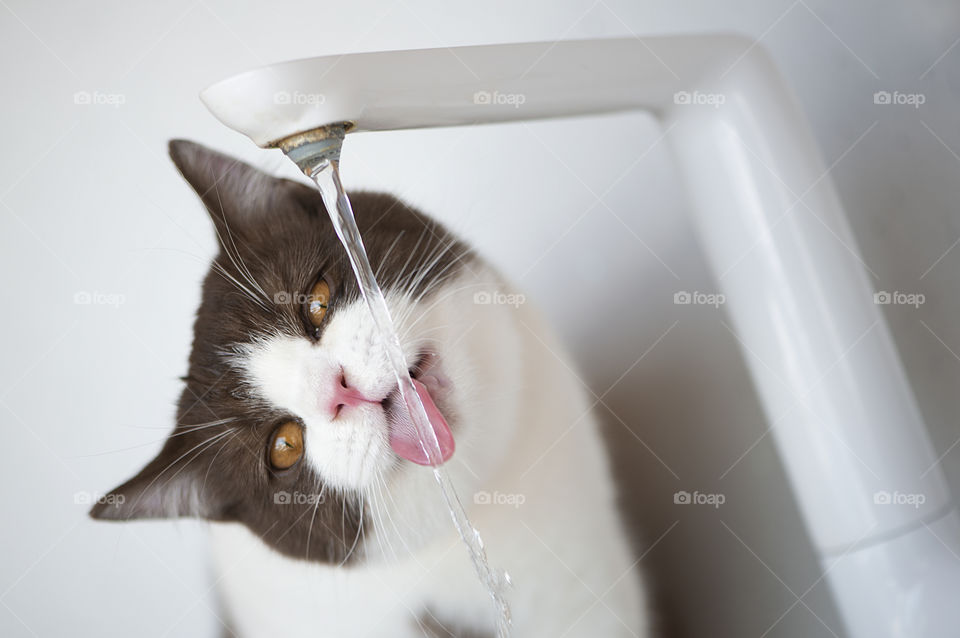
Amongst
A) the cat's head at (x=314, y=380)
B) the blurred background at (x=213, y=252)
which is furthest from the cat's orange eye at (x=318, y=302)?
the blurred background at (x=213, y=252)

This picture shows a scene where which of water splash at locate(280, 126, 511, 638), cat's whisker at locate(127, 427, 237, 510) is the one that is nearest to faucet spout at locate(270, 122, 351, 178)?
water splash at locate(280, 126, 511, 638)

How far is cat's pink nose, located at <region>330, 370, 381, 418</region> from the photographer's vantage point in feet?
2.63

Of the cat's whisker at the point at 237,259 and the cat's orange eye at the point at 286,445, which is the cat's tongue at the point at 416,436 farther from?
the cat's whisker at the point at 237,259

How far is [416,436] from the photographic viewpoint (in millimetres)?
779

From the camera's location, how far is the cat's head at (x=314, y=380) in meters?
0.84

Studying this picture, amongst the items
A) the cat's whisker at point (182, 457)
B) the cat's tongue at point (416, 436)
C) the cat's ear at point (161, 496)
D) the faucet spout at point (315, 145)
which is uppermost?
the faucet spout at point (315, 145)

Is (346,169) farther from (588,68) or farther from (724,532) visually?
(724,532)

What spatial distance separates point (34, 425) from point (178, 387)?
0.21 m

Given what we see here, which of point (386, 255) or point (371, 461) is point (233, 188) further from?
point (371, 461)

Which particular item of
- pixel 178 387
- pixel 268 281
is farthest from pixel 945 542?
pixel 178 387

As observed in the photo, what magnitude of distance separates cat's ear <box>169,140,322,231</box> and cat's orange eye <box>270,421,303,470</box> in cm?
33

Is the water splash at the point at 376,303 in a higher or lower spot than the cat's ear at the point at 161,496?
higher

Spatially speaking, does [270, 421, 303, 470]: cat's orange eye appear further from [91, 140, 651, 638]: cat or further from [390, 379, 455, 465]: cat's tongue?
[390, 379, 455, 465]: cat's tongue

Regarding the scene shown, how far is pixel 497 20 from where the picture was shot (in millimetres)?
1005
